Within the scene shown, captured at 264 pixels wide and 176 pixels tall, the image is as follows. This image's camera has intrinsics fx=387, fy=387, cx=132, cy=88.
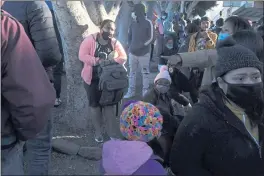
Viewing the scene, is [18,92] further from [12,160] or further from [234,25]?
[234,25]

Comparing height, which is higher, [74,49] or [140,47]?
[74,49]

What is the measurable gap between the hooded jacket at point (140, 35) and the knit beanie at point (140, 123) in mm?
5324

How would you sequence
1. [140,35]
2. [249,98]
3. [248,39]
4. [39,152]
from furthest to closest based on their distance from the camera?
[140,35] → [248,39] → [39,152] → [249,98]

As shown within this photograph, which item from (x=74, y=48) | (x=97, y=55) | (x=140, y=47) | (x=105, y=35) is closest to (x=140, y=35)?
(x=140, y=47)

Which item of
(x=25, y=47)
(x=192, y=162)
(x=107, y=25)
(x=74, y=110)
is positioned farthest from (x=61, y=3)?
(x=192, y=162)

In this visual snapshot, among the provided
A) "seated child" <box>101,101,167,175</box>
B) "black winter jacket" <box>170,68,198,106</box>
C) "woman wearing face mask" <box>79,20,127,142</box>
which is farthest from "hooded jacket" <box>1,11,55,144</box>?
"black winter jacket" <box>170,68,198,106</box>

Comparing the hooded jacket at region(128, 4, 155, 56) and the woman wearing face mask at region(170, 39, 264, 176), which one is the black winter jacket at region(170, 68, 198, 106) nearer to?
the hooded jacket at region(128, 4, 155, 56)

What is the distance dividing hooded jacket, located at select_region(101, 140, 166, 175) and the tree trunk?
3426mm

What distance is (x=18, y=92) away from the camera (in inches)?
82.4

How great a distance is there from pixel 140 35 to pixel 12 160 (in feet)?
19.0

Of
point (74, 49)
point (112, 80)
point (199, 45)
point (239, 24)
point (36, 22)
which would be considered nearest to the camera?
point (36, 22)

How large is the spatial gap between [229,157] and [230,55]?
616 millimetres

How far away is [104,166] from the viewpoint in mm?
1909

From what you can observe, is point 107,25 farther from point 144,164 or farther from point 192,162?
point 144,164
